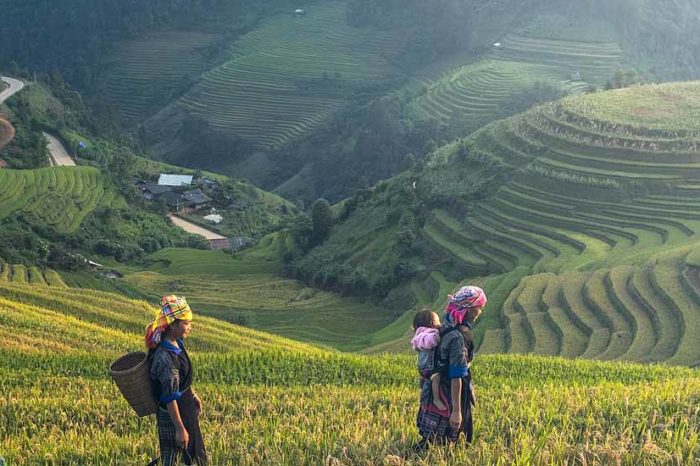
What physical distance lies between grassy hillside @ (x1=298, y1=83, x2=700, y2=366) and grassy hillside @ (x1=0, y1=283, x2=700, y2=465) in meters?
5.98

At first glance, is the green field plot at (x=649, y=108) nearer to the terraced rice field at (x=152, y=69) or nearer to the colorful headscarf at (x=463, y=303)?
the colorful headscarf at (x=463, y=303)

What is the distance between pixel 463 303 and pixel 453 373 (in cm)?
47

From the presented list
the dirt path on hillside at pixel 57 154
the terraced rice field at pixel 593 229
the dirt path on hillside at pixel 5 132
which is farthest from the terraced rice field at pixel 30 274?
the dirt path on hillside at pixel 57 154

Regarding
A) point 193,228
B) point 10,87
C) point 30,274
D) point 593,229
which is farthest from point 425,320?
point 10,87

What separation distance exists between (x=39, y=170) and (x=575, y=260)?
28.8 metres

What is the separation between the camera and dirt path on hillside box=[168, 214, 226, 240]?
43000mm

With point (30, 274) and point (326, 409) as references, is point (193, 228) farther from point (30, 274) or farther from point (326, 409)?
point (326, 409)

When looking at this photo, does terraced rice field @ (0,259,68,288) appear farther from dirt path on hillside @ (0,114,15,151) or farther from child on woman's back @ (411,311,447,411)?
child on woman's back @ (411,311,447,411)

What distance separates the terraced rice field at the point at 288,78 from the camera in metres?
65.9

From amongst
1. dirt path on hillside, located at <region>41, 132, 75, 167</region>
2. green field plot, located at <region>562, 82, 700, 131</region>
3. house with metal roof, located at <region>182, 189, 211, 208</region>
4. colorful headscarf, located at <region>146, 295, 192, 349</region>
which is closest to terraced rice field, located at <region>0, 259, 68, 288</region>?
house with metal roof, located at <region>182, 189, 211, 208</region>

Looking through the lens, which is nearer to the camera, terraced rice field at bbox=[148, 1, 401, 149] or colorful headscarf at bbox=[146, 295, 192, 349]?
colorful headscarf at bbox=[146, 295, 192, 349]

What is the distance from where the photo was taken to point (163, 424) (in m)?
5.25

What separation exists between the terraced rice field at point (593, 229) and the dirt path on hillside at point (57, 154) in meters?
25.9

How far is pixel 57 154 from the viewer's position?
48.4 metres
